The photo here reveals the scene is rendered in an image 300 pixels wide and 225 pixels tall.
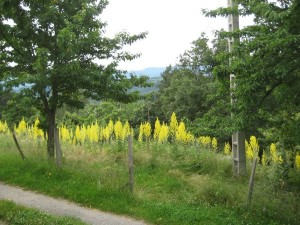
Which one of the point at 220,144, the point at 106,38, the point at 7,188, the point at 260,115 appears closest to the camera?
the point at 260,115

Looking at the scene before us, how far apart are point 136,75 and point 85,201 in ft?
14.8

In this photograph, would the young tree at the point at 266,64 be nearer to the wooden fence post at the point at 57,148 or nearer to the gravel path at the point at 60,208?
the gravel path at the point at 60,208

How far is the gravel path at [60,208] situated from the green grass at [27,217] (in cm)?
51

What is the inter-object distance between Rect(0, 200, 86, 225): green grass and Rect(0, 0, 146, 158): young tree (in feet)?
10.7

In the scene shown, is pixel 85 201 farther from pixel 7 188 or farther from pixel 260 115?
pixel 260 115

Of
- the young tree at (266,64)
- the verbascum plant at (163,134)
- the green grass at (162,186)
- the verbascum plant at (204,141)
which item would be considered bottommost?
the green grass at (162,186)

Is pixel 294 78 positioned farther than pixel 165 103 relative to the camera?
No

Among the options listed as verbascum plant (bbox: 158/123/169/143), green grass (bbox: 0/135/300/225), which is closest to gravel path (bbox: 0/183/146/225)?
green grass (bbox: 0/135/300/225)

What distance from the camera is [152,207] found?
24.6 ft

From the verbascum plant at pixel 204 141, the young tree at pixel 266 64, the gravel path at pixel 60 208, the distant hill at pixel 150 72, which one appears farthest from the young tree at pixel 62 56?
the verbascum plant at pixel 204 141

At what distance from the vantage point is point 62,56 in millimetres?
9453

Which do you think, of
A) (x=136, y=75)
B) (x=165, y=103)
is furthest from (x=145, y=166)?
(x=165, y=103)

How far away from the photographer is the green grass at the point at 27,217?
6207 millimetres

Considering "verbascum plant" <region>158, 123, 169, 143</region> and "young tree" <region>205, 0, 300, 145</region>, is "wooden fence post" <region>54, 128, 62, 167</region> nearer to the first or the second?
"young tree" <region>205, 0, 300, 145</region>
